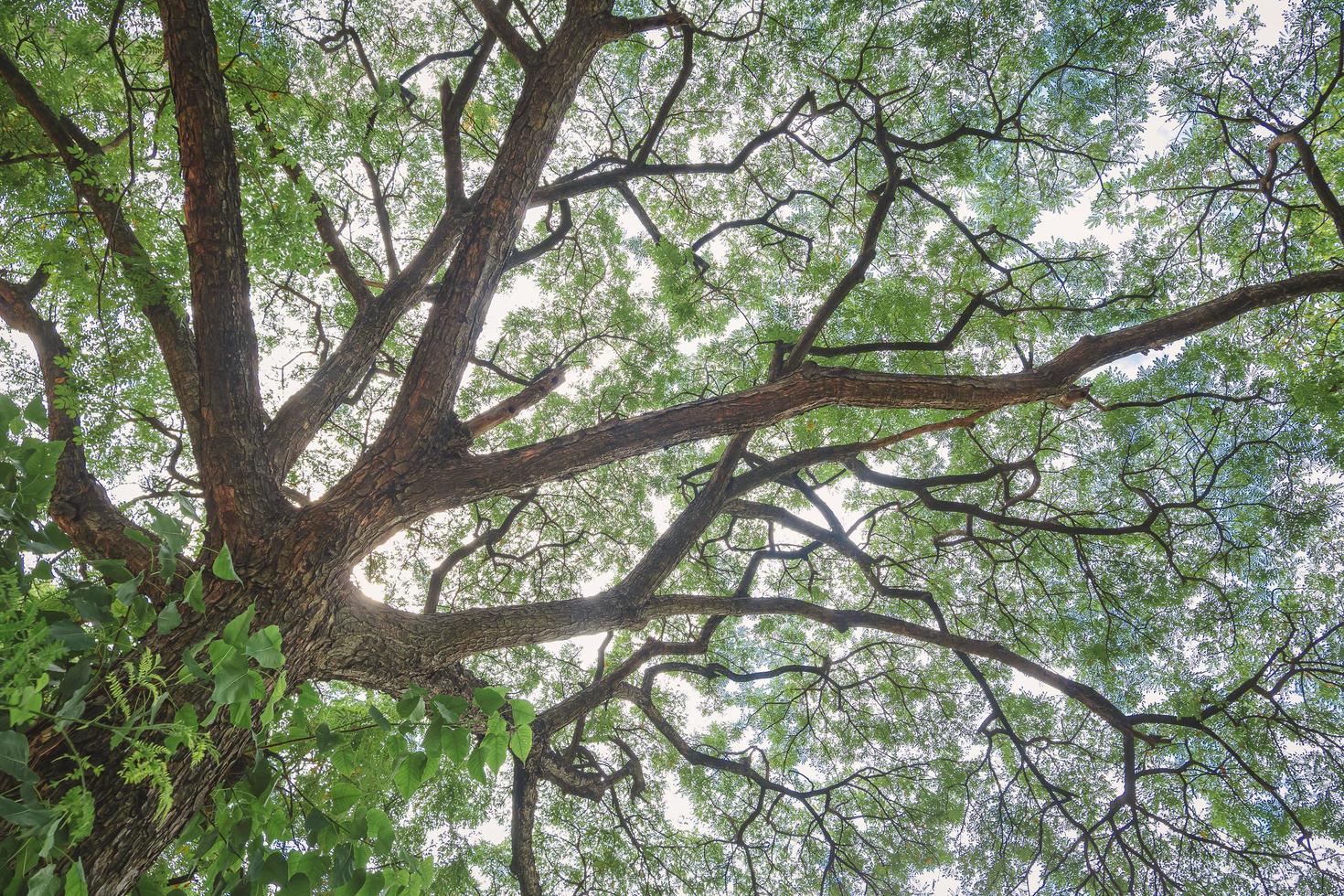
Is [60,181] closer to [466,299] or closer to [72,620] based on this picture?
[466,299]

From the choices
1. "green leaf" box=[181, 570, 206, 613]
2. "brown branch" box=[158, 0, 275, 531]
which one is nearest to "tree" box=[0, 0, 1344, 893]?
"brown branch" box=[158, 0, 275, 531]

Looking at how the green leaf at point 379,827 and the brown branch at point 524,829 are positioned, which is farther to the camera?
the brown branch at point 524,829

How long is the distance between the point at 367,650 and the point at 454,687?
0.65 m

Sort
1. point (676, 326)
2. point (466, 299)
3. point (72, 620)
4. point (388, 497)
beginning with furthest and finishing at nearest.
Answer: point (676, 326)
point (466, 299)
point (388, 497)
point (72, 620)

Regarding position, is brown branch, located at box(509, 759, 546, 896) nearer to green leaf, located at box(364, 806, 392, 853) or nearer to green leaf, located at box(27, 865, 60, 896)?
green leaf, located at box(364, 806, 392, 853)

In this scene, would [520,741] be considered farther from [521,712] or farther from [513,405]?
[513,405]

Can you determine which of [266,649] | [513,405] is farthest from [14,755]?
[513,405]

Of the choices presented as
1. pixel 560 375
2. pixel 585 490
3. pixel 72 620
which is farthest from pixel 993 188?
pixel 72 620

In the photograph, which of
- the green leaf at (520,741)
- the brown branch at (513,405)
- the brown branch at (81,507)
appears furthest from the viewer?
the brown branch at (513,405)

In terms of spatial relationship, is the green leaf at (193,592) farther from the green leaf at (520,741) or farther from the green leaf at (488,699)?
the green leaf at (520,741)

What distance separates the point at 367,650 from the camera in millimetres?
2820

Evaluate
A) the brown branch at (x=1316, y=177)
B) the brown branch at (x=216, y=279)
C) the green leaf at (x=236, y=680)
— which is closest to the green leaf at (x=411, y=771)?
the green leaf at (x=236, y=680)

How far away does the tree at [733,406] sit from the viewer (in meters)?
2.81

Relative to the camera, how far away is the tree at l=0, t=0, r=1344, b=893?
2.81 meters
